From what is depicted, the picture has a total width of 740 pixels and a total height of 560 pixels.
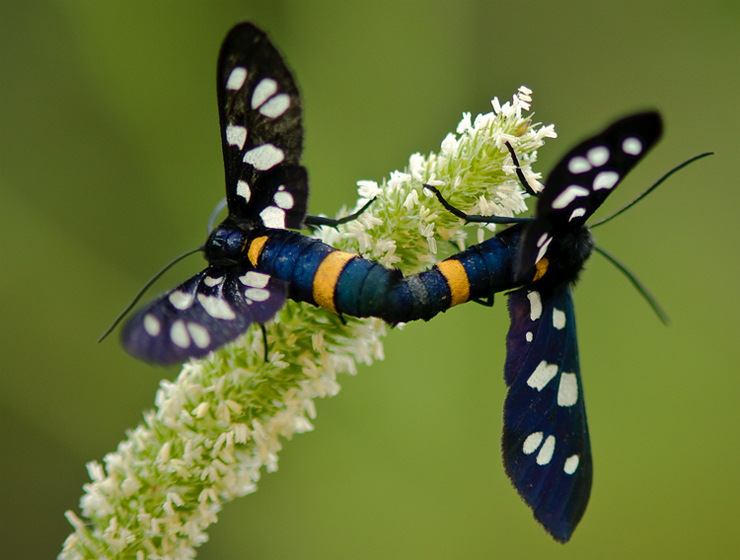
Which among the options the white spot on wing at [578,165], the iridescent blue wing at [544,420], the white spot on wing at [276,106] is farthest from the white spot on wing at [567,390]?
the white spot on wing at [276,106]

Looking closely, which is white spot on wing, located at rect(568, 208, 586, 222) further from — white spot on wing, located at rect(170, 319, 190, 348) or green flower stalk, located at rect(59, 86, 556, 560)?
white spot on wing, located at rect(170, 319, 190, 348)

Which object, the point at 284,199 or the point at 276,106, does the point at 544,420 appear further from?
the point at 276,106

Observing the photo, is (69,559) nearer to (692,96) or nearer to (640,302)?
(640,302)

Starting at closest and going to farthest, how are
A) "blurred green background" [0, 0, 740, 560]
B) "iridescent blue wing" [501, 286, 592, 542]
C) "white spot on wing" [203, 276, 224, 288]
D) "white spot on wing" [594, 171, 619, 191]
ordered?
"white spot on wing" [594, 171, 619, 191], "white spot on wing" [203, 276, 224, 288], "iridescent blue wing" [501, 286, 592, 542], "blurred green background" [0, 0, 740, 560]

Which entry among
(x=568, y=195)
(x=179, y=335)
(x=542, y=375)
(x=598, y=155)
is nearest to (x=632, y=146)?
(x=598, y=155)

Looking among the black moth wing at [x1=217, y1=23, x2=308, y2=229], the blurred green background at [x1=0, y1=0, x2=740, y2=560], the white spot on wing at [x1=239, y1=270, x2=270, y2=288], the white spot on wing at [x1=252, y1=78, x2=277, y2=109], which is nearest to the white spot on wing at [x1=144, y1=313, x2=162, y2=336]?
the white spot on wing at [x1=239, y1=270, x2=270, y2=288]

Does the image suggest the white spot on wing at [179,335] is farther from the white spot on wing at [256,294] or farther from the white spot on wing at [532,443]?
the white spot on wing at [532,443]
